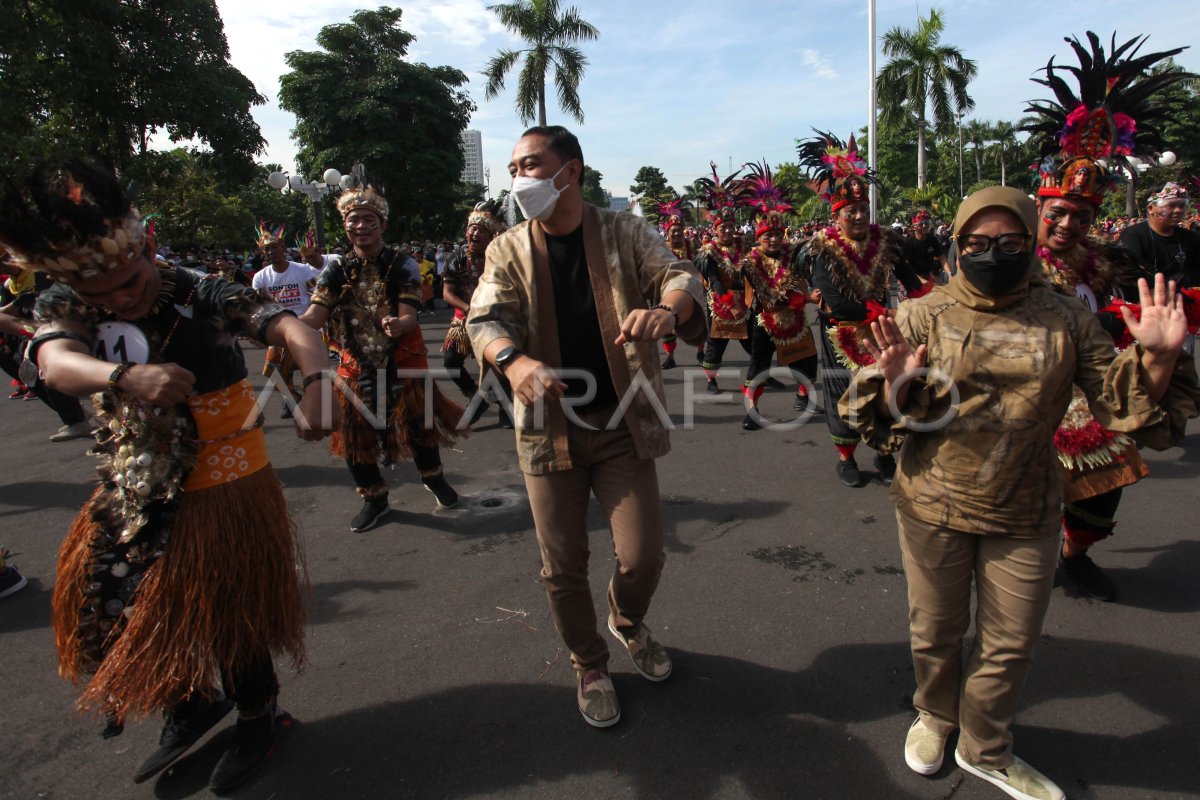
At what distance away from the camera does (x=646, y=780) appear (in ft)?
7.92

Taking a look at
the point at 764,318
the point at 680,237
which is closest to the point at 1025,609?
the point at 764,318

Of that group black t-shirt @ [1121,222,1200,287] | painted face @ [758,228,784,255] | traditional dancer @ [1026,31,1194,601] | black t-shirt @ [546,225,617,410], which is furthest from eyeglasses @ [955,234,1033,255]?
painted face @ [758,228,784,255]

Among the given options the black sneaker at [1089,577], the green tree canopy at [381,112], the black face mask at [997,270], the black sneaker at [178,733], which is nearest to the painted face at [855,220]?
the black sneaker at [1089,577]

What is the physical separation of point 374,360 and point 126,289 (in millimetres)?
2417

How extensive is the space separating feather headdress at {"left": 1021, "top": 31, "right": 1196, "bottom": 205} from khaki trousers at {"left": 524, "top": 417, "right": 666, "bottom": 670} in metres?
2.43

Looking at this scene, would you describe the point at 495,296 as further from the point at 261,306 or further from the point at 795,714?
the point at 795,714

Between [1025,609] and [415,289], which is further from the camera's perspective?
[415,289]

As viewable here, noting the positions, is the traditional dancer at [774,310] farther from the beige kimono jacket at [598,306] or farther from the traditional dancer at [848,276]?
the beige kimono jacket at [598,306]

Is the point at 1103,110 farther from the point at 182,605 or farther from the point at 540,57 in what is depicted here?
the point at 540,57

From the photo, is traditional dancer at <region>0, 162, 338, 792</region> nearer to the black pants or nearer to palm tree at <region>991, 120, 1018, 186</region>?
the black pants

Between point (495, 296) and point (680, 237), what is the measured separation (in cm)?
853

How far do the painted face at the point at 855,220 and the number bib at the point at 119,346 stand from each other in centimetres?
417

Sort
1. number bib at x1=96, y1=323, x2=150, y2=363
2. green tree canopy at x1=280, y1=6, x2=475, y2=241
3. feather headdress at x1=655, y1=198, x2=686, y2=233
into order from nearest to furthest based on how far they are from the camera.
Answer: number bib at x1=96, y1=323, x2=150, y2=363, feather headdress at x1=655, y1=198, x2=686, y2=233, green tree canopy at x1=280, y1=6, x2=475, y2=241

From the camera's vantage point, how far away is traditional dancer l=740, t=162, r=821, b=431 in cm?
643
